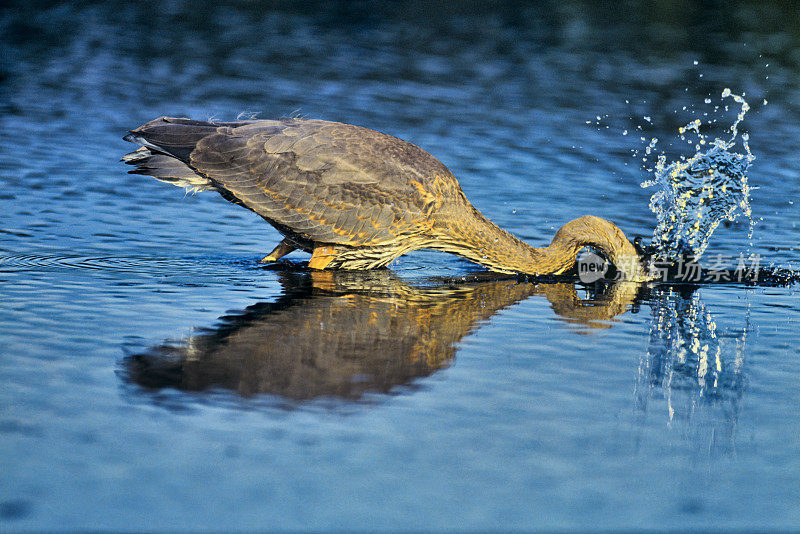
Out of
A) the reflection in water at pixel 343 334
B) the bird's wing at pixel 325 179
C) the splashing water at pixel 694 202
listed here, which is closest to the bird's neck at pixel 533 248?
the reflection in water at pixel 343 334

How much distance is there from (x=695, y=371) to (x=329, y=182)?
374 cm

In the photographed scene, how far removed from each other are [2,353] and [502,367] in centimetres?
324

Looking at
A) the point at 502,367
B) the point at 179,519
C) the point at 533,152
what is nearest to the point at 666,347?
the point at 502,367

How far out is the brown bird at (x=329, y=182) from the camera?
9227mm

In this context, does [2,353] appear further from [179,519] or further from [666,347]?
[666,347]

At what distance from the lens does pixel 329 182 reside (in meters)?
9.29

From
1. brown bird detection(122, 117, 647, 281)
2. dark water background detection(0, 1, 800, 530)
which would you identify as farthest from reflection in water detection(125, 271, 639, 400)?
brown bird detection(122, 117, 647, 281)

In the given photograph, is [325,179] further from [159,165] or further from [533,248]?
[533,248]

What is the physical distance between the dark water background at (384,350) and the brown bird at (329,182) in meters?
0.41

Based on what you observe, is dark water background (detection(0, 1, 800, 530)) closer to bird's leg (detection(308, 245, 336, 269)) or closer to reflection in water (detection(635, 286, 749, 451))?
reflection in water (detection(635, 286, 749, 451))

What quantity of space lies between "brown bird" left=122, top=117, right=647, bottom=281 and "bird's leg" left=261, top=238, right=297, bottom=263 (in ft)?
0.92

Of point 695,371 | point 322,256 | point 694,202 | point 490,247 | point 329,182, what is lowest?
point 695,371

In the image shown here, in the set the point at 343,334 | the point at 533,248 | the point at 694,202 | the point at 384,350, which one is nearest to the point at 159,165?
the point at 343,334

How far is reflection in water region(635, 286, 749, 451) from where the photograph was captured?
240 inches
